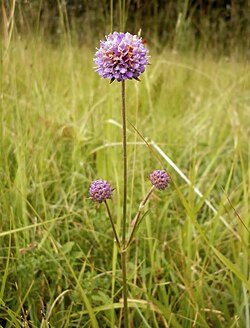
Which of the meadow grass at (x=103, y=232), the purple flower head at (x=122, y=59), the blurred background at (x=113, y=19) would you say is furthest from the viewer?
the blurred background at (x=113, y=19)

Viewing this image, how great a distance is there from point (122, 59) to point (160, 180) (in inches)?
8.1

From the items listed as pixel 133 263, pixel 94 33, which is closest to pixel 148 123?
pixel 94 33

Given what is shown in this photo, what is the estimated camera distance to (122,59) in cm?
70

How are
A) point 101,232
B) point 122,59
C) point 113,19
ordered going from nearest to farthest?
point 122,59 < point 101,232 < point 113,19

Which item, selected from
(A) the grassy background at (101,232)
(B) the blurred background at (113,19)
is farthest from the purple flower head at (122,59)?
(B) the blurred background at (113,19)

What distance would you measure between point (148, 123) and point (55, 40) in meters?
0.97

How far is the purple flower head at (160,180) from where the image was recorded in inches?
31.0

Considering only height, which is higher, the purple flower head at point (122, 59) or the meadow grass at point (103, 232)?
the purple flower head at point (122, 59)

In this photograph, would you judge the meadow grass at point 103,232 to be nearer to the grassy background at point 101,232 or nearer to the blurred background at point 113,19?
the grassy background at point 101,232

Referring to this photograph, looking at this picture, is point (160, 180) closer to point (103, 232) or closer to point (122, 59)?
point (122, 59)

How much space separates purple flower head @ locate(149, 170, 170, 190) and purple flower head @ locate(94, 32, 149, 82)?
171 mm

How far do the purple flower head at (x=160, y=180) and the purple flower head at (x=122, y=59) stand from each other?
171 mm

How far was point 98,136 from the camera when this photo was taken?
166 centimetres

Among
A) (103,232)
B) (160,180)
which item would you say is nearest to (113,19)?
(103,232)
